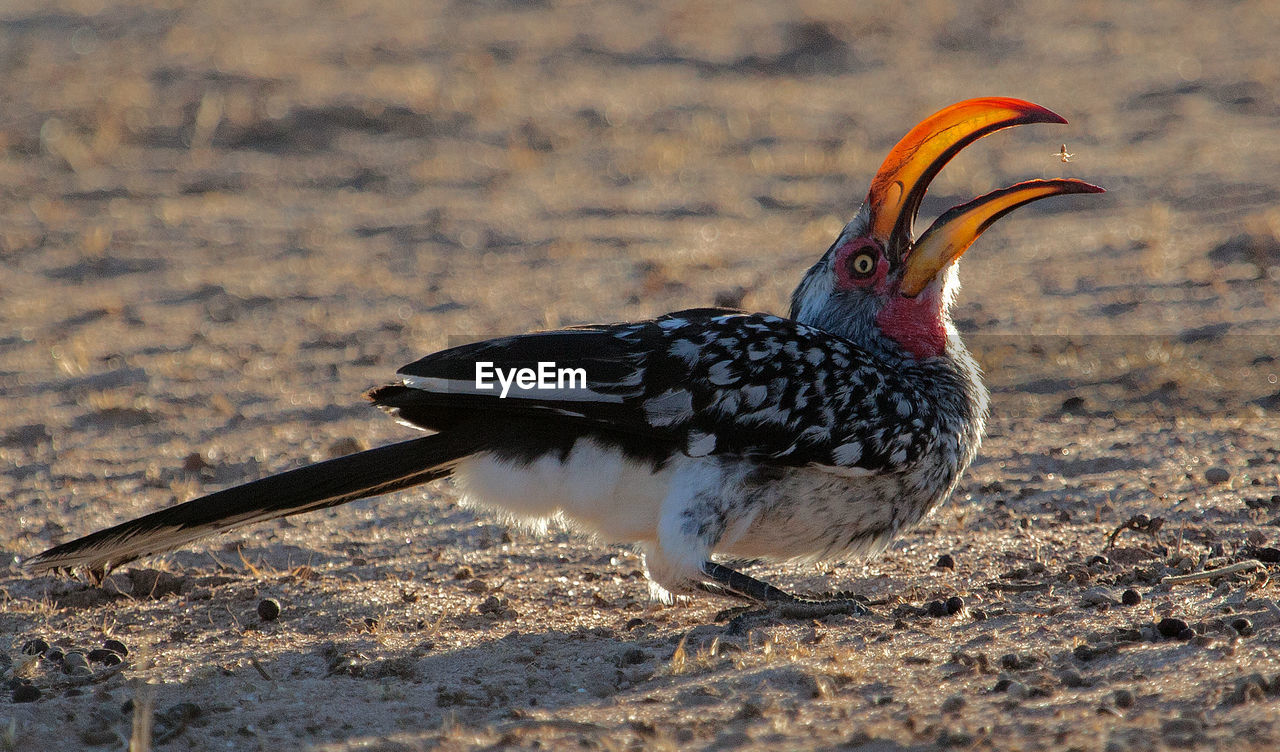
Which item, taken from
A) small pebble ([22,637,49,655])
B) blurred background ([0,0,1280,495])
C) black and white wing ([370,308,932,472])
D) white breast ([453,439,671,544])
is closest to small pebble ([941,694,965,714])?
black and white wing ([370,308,932,472])

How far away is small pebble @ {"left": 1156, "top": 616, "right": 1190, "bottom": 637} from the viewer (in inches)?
142

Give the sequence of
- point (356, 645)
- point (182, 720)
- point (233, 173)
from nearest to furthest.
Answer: point (182, 720), point (356, 645), point (233, 173)

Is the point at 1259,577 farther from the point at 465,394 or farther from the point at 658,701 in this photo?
the point at 465,394

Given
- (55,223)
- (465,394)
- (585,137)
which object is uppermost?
(585,137)

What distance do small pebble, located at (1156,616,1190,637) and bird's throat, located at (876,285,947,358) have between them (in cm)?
124

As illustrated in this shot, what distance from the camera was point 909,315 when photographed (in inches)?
181

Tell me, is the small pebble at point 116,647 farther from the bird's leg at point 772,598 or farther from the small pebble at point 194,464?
the small pebble at point 194,464

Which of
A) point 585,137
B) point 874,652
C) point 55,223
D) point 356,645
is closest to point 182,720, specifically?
point 356,645

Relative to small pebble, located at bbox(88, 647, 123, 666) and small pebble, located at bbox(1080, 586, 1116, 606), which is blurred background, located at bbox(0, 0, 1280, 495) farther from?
small pebble, located at bbox(88, 647, 123, 666)

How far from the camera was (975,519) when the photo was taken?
196 inches

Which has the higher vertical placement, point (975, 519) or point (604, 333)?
point (604, 333)

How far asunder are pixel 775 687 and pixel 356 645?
1233 millimetres

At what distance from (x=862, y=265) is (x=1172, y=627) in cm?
156

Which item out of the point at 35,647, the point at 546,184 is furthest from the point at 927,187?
the point at 546,184
